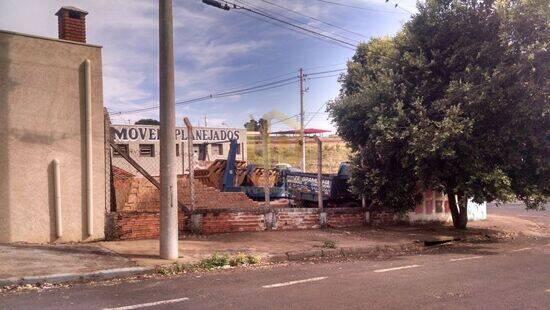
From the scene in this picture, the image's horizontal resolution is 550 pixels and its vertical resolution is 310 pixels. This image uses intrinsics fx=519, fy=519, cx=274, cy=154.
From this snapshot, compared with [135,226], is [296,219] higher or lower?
lower

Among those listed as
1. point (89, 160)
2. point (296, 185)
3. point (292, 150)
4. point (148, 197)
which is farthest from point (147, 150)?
point (89, 160)

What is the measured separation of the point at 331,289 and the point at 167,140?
13.3 ft

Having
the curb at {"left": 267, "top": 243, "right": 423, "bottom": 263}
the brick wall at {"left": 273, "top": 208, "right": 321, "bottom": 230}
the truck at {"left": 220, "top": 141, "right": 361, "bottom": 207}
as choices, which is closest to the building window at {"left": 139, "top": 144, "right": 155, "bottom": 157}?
the truck at {"left": 220, "top": 141, "right": 361, "bottom": 207}

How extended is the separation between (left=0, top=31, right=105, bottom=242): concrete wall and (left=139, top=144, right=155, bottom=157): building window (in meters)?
27.3

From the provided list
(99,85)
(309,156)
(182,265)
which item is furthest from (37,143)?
(309,156)

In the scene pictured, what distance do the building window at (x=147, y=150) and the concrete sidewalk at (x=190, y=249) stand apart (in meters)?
25.7

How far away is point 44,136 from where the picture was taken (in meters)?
10.3

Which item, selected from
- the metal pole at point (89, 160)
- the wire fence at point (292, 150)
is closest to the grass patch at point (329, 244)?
the metal pole at point (89, 160)

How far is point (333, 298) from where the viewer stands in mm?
6699

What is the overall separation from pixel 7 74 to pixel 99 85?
69.5 inches

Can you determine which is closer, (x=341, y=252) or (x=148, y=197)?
(x=341, y=252)

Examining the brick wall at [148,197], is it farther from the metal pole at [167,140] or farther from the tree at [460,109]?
the tree at [460,109]

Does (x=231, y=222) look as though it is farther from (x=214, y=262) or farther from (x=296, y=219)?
(x=214, y=262)

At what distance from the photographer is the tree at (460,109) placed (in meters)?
12.8
